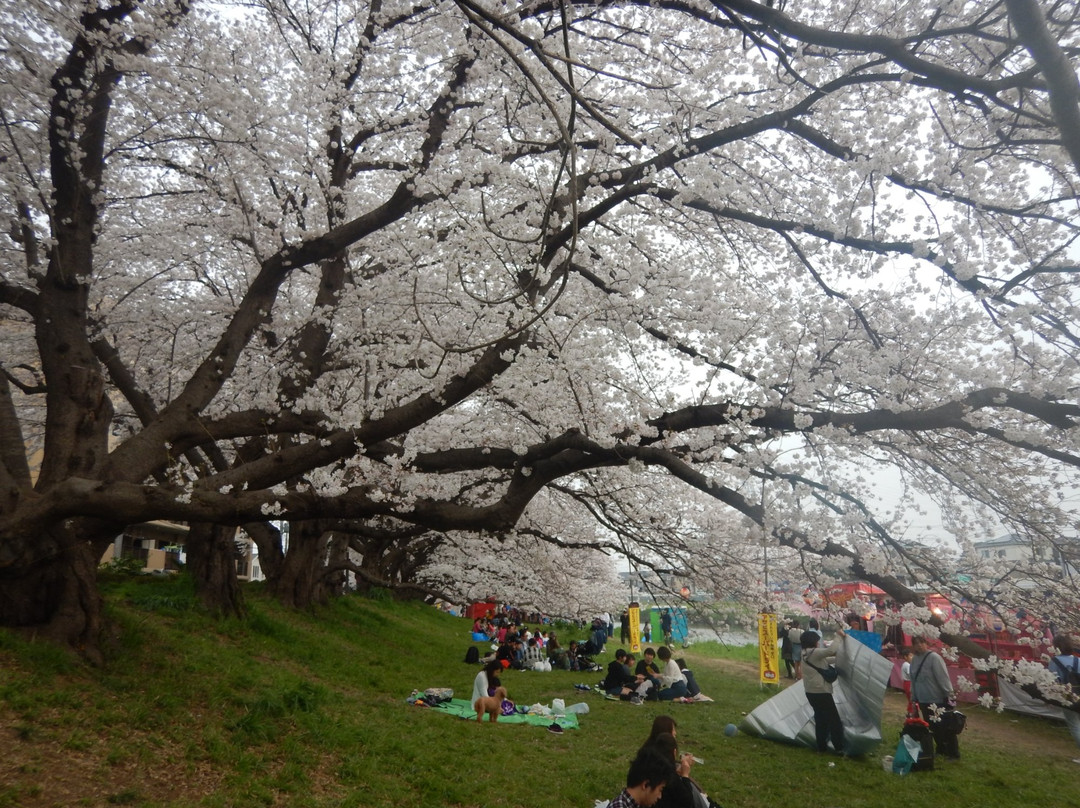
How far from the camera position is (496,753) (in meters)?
7.07

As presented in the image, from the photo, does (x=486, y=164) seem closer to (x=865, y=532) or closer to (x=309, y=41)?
(x=309, y=41)

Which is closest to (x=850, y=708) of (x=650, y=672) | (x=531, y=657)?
(x=650, y=672)

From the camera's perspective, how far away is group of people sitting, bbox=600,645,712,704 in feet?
38.6

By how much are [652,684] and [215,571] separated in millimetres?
7451

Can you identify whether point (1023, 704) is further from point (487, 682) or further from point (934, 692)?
point (487, 682)

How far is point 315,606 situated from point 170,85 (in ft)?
32.5

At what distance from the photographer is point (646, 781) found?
3812mm

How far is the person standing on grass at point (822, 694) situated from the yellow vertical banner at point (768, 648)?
4.28 metres

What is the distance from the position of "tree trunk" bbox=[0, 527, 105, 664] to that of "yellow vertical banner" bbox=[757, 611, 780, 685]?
10.3 meters

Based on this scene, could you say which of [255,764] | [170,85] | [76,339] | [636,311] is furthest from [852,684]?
[170,85]

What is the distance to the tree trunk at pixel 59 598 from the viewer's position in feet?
19.8

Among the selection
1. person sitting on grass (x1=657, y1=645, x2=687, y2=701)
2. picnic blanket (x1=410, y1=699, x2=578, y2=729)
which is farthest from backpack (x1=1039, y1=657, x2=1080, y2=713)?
person sitting on grass (x1=657, y1=645, x2=687, y2=701)

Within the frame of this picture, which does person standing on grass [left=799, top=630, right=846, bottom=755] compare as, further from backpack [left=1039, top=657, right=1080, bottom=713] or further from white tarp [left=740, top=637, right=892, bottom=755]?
backpack [left=1039, top=657, right=1080, bottom=713]

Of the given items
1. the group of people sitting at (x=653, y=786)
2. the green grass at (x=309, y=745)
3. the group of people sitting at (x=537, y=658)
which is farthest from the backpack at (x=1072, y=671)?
the group of people sitting at (x=537, y=658)
